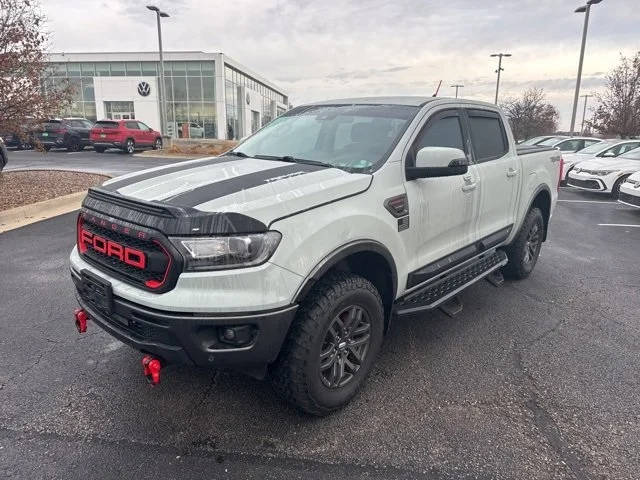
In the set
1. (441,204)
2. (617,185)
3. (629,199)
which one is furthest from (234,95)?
(441,204)

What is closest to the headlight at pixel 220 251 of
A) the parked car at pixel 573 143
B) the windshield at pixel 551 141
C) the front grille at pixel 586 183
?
the front grille at pixel 586 183

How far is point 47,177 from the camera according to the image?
Result: 477 inches

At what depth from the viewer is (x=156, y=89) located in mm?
40812

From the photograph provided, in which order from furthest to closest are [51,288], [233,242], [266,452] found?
[51,288], [266,452], [233,242]

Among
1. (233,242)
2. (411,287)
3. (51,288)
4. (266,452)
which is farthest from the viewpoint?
(51,288)

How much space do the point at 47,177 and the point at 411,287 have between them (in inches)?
465

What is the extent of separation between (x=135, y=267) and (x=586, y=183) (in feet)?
41.6

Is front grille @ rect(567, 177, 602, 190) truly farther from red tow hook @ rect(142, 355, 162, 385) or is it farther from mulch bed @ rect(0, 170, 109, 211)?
red tow hook @ rect(142, 355, 162, 385)

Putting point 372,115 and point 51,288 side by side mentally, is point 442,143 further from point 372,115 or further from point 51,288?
point 51,288

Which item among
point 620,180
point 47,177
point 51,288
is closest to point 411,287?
point 51,288

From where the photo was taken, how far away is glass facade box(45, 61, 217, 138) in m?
42.3

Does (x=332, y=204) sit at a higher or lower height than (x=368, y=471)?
higher

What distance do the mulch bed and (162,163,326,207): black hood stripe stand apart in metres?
7.30

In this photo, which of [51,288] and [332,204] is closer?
[332,204]
